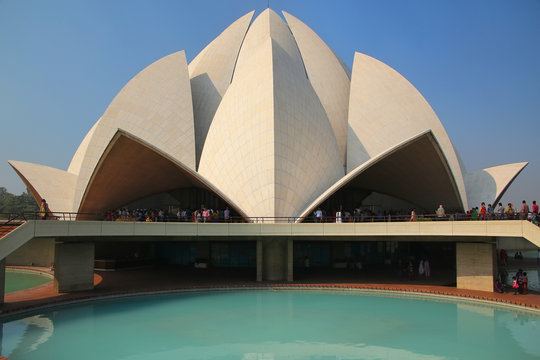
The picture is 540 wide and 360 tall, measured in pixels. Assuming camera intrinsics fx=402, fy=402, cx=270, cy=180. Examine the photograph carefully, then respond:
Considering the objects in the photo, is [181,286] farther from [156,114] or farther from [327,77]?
[327,77]

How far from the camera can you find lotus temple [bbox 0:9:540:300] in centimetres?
1512

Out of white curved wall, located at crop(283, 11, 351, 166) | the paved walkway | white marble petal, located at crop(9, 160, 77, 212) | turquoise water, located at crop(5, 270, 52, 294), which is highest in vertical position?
white curved wall, located at crop(283, 11, 351, 166)

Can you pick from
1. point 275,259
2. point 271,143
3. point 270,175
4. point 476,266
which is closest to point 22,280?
point 275,259

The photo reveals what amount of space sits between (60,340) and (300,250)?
46.3ft

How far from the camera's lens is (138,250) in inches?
942

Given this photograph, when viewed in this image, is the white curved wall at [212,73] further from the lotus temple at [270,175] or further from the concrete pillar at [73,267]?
the concrete pillar at [73,267]

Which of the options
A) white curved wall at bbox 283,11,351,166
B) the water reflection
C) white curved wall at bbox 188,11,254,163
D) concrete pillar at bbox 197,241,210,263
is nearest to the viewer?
the water reflection

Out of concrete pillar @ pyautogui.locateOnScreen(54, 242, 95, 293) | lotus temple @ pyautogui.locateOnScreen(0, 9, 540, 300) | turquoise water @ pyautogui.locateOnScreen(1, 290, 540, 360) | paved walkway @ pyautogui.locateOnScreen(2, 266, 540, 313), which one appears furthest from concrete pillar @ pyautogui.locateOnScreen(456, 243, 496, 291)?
concrete pillar @ pyautogui.locateOnScreen(54, 242, 95, 293)

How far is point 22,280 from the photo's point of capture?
61.2 feet

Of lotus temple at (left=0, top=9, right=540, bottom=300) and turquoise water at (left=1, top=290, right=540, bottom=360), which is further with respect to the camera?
lotus temple at (left=0, top=9, right=540, bottom=300)

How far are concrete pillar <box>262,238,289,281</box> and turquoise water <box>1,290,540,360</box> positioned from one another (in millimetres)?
3086

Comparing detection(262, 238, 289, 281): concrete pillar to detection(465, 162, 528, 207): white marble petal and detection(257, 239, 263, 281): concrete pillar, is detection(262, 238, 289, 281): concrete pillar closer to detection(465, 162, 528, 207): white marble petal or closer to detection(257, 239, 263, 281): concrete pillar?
detection(257, 239, 263, 281): concrete pillar

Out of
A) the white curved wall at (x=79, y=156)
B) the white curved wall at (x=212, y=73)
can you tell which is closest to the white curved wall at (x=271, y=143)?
the white curved wall at (x=212, y=73)

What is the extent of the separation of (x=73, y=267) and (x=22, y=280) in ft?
20.8
